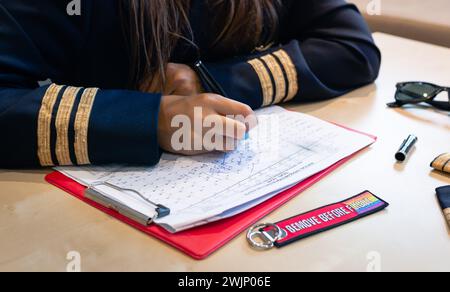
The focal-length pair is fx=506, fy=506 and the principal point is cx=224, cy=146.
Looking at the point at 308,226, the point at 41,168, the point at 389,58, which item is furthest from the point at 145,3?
the point at 389,58

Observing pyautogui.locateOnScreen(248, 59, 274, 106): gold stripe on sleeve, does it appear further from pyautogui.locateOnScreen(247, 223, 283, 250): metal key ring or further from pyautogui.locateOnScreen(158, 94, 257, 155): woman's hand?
pyautogui.locateOnScreen(247, 223, 283, 250): metal key ring

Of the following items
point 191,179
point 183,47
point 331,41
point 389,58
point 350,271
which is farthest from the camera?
point 389,58

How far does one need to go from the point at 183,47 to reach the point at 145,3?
0.11 meters

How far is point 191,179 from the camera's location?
1.88 feet

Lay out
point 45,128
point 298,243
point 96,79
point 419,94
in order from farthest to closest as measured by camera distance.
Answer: point 419,94, point 96,79, point 45,128, point 298,243

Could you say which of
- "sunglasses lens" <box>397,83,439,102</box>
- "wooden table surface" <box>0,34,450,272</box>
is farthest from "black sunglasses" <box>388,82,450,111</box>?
"wooden table surface" <box>0,34,450,272</box>

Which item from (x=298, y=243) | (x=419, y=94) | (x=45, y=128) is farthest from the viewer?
(x=419, y=94)

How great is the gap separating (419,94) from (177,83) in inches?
15.6

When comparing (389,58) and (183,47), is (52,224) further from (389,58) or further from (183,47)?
(389,58)

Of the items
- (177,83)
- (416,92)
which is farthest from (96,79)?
(416,92)

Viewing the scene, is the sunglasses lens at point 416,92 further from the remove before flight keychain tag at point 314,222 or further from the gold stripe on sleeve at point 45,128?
the gold stripe on sleeve at point 45,128

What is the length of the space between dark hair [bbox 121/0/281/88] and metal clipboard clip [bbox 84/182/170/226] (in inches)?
8.8

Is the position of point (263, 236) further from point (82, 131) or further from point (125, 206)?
point (82, 131)

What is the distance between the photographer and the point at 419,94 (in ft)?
2.69
